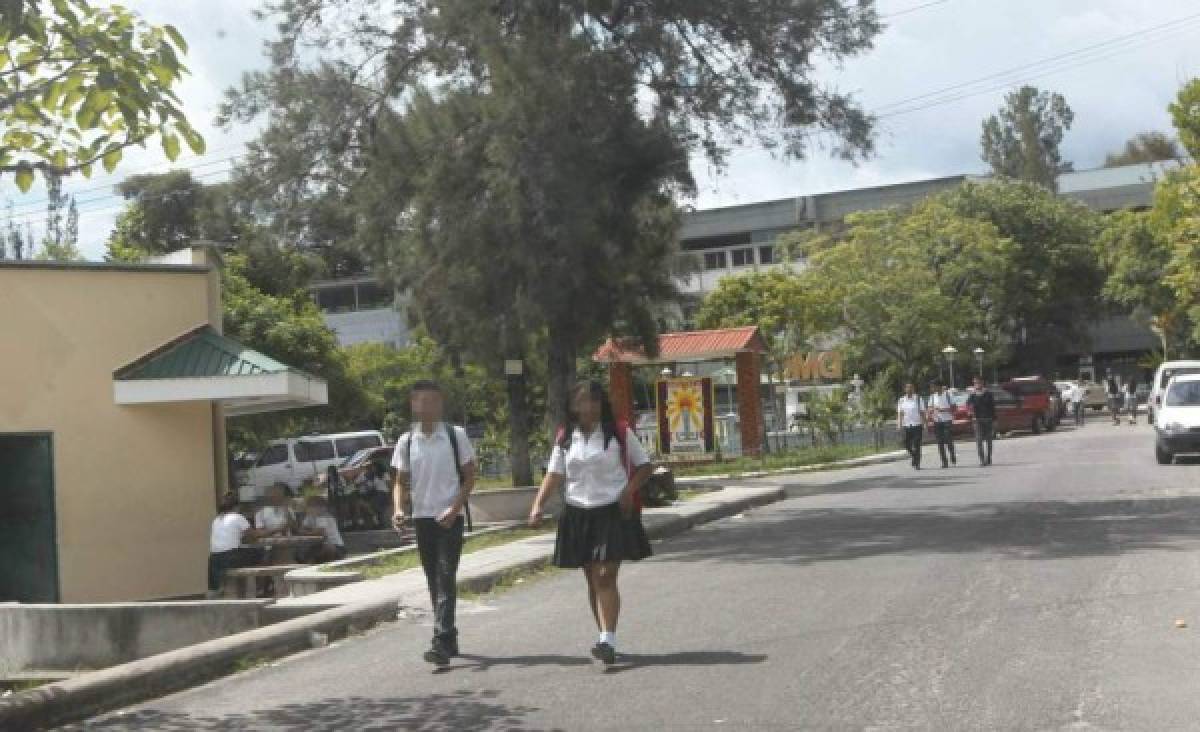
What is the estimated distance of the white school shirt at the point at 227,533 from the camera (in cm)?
1647

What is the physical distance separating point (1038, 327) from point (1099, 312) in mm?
3288

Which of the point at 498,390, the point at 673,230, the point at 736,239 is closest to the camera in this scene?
the point at 673,230

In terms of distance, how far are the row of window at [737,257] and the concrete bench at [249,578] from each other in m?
58.6

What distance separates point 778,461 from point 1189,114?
12591 mm

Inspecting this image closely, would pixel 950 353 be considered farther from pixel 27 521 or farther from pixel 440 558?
pixel 440 558

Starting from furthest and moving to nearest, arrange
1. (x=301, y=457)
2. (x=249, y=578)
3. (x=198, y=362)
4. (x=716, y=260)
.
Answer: (x=716, y=260)
(x=301, y=457)
(x=198, y=362)
(x=249, y=578)

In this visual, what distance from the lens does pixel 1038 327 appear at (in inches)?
2657

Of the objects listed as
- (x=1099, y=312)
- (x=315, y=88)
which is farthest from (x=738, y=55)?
(x=1099, y=312)

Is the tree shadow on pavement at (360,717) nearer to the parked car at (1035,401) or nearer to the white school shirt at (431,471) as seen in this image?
the white school shirt at (431,471)

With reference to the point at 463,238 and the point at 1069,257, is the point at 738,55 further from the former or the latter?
the point at 1069,257

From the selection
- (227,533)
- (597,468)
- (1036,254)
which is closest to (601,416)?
(597,468)

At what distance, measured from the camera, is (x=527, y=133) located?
17.9 m

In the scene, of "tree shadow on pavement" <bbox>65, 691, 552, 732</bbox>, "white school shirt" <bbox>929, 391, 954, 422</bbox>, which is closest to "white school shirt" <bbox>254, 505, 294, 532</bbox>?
"tree shadow on pavement" <bbox>65, 691, 552, 732</bbox>

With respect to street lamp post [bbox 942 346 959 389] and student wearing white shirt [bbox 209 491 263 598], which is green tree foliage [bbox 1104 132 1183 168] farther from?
student wearing white shirt [bbox 209 491 263 598]
